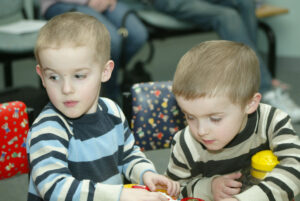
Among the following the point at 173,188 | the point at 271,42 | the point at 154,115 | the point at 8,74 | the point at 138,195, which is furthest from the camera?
the point at 271,42

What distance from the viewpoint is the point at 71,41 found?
0.95m

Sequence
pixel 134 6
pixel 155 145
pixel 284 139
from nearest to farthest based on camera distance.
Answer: pixel 284 139
pixel 155 145
pixel 134 6

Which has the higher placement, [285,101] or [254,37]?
[254,37]

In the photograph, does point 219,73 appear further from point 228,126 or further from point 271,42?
point 271,42

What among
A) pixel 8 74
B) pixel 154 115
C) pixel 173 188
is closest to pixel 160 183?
pixel 173 188

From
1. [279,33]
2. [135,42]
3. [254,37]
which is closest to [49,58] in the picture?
[135,42]

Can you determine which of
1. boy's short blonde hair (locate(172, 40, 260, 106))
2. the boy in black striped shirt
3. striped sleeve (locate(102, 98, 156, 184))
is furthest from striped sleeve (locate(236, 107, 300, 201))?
striped sleeve (locate(102, 98, 156, 184))

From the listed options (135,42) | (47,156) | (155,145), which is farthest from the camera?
(135,42)

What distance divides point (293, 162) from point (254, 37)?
2053 mm

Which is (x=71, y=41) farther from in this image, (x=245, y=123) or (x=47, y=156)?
(x=245, y=123)

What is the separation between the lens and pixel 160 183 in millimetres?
1083

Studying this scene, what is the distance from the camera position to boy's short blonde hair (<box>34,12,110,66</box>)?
0.94m

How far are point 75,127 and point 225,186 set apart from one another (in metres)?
0.39

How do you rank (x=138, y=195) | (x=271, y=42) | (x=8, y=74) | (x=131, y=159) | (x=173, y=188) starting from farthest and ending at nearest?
(x=271, y=42), (x=8, y=74), (x=131, y=159), (x=173, y=188), (x=138, y=195)
